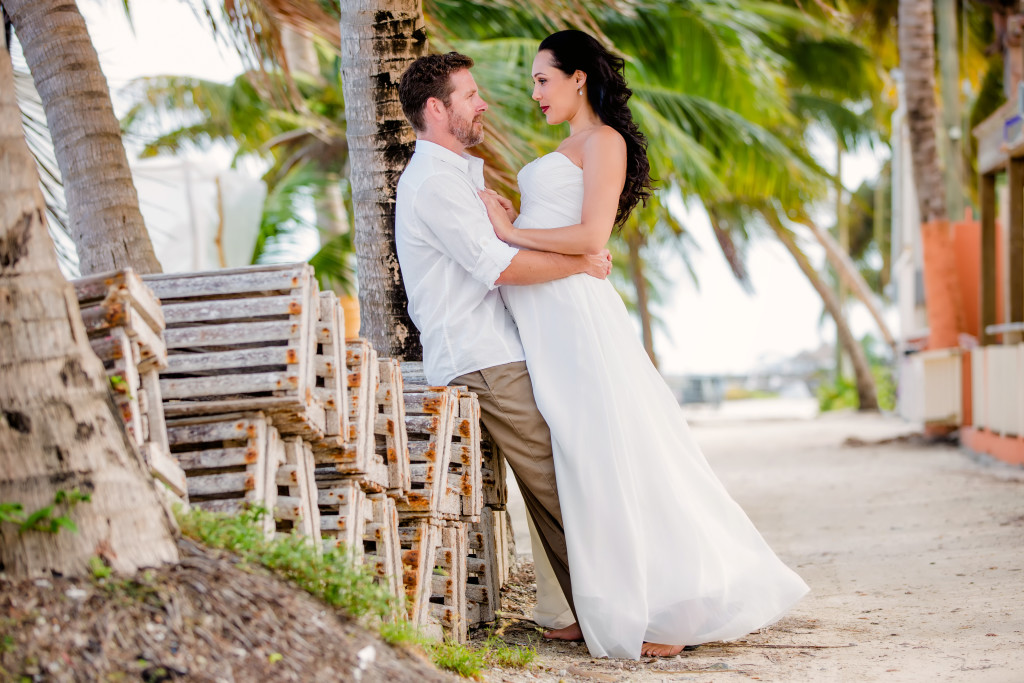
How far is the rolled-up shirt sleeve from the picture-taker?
359cm

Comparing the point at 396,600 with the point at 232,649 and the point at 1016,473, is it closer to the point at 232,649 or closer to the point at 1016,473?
the point at 232,649

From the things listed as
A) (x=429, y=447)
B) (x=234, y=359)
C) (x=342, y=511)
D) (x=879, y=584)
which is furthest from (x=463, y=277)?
(x=879, y=584)

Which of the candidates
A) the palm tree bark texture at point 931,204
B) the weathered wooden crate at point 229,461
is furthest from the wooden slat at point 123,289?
the palm tree bark texture at point 931,204

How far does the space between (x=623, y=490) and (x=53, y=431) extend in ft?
6.74

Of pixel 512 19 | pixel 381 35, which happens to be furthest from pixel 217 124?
A: pixel 381 35

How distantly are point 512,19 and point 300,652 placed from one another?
34.6ft

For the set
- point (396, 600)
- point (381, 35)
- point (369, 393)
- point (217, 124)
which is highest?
point (217, 124)

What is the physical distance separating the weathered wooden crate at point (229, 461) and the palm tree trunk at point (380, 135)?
1.80m

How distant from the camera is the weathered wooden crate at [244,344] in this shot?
272 cm

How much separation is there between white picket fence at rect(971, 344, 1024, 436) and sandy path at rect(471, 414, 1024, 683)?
439 millimetres

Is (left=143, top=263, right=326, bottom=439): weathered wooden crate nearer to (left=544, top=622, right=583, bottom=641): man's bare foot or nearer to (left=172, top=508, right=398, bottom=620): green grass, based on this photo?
(left=172, top=508, right=398, bottom=620): green grass

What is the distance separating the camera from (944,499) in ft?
24.0

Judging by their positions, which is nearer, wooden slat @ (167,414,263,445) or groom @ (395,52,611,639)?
wooden slat @ (167,414,263,445)

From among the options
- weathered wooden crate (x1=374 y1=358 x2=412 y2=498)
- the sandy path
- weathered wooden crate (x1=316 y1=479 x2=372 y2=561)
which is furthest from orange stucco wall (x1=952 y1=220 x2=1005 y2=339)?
weathered wooden crate (x1=316 y1=479 x2=372 y2=561)
